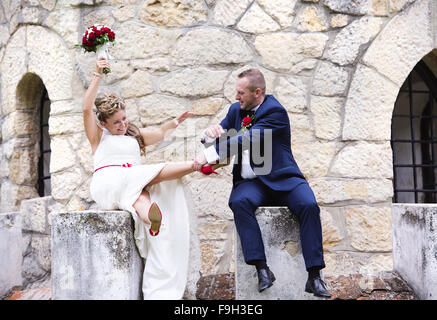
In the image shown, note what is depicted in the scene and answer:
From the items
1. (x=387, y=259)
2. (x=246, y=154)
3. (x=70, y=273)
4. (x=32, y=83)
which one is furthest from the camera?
(x=32, y=83)

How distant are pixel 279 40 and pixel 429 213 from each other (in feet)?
6.42

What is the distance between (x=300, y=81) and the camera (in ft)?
13.9

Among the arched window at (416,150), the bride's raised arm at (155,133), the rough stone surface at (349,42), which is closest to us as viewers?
the bride's raised arm at (155,133)

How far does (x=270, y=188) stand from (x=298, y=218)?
Result: 0.27 meters

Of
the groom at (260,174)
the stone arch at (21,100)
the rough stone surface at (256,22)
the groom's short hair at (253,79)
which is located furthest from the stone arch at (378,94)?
the stone arch at (21,100)

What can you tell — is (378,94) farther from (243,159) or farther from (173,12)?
(173,12)

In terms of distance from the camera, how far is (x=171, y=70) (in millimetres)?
4250

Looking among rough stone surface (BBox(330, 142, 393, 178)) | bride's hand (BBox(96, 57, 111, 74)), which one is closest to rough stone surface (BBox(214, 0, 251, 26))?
bride's hand (BBox(96, 57, 111, 74))

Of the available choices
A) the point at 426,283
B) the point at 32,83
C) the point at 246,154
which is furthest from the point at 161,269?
the point at 32,83

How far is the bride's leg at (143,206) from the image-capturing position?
311 centimetres

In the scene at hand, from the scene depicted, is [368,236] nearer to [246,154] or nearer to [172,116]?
[246,154]

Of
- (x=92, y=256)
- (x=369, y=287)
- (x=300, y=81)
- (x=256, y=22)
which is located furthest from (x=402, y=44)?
(x=92, y=256)

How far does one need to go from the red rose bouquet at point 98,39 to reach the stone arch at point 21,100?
1.38 m

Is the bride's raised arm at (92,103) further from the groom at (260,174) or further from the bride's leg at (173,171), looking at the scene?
the groom at (260,174)
